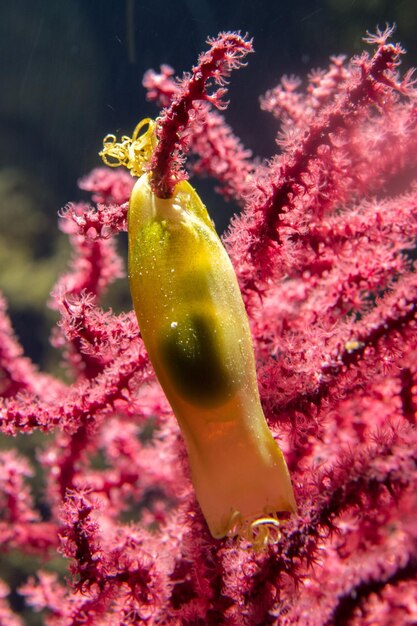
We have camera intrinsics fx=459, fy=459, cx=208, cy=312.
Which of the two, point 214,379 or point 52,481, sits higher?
point 52,481

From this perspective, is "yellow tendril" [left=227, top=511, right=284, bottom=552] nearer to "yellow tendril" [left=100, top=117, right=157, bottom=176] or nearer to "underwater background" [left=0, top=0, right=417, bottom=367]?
"yellow tendril" [left=100, top=117, right=157, bottom=176]

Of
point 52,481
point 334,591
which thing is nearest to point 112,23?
point 52,481

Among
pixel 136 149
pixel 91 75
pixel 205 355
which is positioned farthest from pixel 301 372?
pixel 91 75

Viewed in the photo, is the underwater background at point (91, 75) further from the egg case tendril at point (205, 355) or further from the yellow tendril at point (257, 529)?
the yellow tendril at point (257, 529)

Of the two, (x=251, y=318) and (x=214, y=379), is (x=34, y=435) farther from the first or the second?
(x=214, y=379)

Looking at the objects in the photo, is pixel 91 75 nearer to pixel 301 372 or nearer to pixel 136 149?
pixel 136 149

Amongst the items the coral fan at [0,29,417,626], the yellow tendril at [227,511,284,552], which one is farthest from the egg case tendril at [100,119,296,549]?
the coral fan at [0,29,417,626]

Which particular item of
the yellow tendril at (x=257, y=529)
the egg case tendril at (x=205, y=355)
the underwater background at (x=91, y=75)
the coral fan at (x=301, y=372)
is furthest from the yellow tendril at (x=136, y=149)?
the underwater background at (x=91, y=75)

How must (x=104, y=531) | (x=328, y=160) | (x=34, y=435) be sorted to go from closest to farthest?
(x=328, y=160) → (x=104, y=531) → (x=34, y=435)
